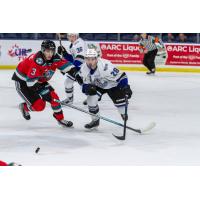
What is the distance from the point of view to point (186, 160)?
3.95m

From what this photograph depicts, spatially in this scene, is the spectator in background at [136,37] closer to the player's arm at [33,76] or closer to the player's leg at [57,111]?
the player's leg at [57,111]

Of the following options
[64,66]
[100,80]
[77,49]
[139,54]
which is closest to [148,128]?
[100,80]

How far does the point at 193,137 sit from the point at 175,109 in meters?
1.44

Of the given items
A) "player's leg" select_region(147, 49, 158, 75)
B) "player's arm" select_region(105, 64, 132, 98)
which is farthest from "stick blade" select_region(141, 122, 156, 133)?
"player's leg" select_region(147, 49, 158, 75)

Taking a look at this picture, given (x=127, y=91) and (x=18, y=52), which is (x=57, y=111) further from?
(x=18, y=52)

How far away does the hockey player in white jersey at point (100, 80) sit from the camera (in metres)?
4.53

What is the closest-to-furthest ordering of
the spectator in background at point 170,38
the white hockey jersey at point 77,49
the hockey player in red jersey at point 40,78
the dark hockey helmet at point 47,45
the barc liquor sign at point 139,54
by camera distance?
the dark hockey helmet at point 47,45 < the hockey player in red jersey at point 40,78 < the white hockey jersey at point 77,49 < the barc liquor sign at point 139,54 < the spectator in background at point 170,38

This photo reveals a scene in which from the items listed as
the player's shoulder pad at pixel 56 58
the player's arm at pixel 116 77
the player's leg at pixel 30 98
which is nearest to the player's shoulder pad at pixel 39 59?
the player's shoulder pad at pixel 56 58

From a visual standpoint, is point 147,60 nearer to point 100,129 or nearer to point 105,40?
point 105,40

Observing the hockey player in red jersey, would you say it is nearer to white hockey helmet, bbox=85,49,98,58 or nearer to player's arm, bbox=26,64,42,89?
player's arm, bbox=26,64,42,89

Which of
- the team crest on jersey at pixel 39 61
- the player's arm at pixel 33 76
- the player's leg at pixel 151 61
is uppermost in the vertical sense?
the team crest on jersey at pixel 39 61

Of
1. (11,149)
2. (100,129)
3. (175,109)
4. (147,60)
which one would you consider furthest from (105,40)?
(11,149)

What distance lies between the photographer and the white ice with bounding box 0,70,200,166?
4012mm

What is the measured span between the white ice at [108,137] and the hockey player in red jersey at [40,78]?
0.23m
